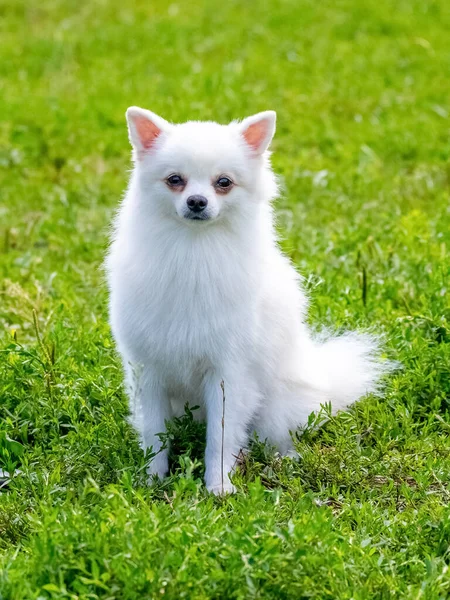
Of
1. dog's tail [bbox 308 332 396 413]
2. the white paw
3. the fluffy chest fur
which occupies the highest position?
the fluffy chest fur

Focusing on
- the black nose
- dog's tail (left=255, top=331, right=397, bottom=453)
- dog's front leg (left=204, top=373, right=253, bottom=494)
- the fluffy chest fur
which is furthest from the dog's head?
dog's tail (left=255, top=331, right=397, bottom=453)

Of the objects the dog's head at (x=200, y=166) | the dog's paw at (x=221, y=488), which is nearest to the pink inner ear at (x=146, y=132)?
the dog's head at (x=200, y=166)

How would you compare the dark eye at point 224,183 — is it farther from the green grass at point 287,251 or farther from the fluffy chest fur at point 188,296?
the green grass at point 287,251

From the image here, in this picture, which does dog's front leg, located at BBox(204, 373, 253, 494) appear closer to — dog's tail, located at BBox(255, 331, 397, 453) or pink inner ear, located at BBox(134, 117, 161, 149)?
dog's tail, located at BBox(255, 331, 397, 453)

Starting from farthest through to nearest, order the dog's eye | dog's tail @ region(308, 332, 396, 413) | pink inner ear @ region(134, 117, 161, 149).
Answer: dog's tail @ region(308, 332, 396, 413) → pink inner ear @ region(134, 117, 161, 149) → the dog's eye

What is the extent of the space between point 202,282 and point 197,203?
37cm

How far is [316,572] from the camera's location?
10.8 feet

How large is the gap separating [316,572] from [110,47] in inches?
331

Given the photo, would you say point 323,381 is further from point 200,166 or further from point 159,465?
point 200,166

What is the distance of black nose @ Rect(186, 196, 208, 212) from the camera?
12.8 ft

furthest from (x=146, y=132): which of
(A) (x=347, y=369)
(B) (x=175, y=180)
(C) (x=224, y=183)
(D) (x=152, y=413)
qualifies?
(A) (x=347, y=369)

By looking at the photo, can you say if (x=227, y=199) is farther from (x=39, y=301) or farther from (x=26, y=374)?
(x=39, y=301)

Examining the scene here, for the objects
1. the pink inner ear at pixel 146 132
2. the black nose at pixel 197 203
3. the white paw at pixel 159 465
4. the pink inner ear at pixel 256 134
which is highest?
the pink inner ear at pixel 256 134

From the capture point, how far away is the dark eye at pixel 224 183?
4.02 meters
